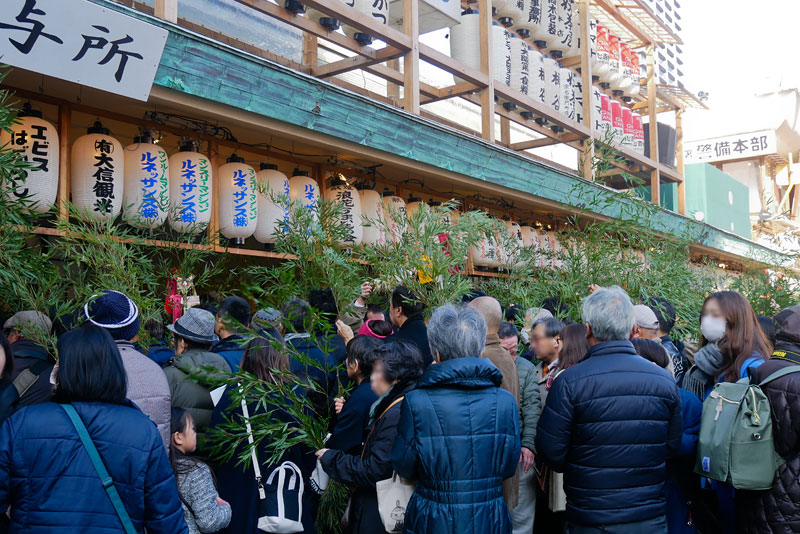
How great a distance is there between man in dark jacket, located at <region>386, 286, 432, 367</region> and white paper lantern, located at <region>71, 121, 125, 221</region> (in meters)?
2.83

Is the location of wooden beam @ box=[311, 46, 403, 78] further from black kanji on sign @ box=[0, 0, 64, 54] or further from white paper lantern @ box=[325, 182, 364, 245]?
black kanji on sign @ box=[0, 0, 64, 54]

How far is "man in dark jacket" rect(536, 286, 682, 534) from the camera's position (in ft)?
11.1

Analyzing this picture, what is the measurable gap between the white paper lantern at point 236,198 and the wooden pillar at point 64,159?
1533 millimetres

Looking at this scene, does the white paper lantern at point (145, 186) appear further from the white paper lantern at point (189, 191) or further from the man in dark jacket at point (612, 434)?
the man in dark jacket at point (612, 434)

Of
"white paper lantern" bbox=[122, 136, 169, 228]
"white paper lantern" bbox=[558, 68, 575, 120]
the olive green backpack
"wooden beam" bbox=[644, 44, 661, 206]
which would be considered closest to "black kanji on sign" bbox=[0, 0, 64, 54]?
"white paper lantern" bbox=[122, 136, 169, 228]

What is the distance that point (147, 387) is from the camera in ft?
11.2

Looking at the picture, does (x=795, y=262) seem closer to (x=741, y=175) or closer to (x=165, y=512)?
(x=741, y=175)

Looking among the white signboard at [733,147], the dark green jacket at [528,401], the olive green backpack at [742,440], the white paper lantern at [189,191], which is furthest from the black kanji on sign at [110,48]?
the white signboard at [733,147]

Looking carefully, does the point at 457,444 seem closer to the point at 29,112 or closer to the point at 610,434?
the point at 610,434

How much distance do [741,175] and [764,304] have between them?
20.0 meters

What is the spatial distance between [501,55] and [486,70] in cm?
111

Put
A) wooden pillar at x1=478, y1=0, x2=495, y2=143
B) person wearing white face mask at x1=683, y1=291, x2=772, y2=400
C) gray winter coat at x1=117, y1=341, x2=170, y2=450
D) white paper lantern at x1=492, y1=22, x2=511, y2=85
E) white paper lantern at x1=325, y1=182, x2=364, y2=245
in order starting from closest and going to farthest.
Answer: gray winter coat at x1=117, y1=341, x2=170, y2=450 < person wearing white face mask at x1=683, y1=291, x2=772, y2=400 < white paper lantern at x1=325, y1=182, x2=364, y2=245 < wooden pillar at x1=478, y1=0, x2=495, y2=143 < white paper lantern at x1=492, y1=22, x2=511, y2=85

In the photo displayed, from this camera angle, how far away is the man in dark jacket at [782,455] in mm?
3461

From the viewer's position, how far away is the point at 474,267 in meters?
10.6
